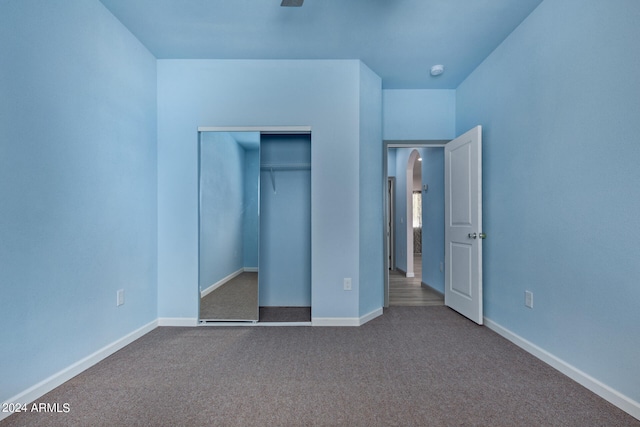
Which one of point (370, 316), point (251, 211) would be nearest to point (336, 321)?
point (370, 316)

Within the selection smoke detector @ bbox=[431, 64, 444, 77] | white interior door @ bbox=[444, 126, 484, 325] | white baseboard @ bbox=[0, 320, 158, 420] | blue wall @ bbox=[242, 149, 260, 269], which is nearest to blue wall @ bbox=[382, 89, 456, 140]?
A: white interior door @ bbox=[444, 126, 484, 325]

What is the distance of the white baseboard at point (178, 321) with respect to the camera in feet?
9.73

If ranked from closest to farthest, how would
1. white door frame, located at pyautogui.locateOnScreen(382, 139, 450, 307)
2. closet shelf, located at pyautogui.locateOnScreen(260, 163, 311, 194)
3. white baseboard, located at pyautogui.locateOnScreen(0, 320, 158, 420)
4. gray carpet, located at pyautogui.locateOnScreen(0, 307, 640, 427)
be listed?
1. gray carpet, located at pyautogui.locateOnScreen(0, 307, 640, 427)
2. white baseboard, located at pyautogui.locateOnScreen(0, 320, 158, 420)
3. white door frame, located at pyautogui.locateOnScreen(382, 139, 450, 307)
4. closet shelf, located at pyautogui.locateOnScreen(260, 163, 311, 194)

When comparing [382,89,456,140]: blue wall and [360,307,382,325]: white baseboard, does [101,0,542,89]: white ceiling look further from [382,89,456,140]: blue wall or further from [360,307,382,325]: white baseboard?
[360,307,382,325]: white baseboard

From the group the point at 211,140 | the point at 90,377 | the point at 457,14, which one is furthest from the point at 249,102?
the point at 90,377

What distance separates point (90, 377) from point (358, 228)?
7.81 feet

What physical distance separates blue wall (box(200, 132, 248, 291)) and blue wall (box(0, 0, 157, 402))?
1.72ft

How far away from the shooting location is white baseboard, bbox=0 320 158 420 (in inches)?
65.7

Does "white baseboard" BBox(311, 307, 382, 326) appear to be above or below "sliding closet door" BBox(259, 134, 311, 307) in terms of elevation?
below

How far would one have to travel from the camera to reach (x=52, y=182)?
1.86 meters

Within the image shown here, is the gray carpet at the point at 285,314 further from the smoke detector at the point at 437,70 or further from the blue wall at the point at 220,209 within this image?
the smoke detector at the point at 437,70

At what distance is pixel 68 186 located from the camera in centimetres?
198

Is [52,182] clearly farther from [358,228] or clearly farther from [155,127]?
[358,228]

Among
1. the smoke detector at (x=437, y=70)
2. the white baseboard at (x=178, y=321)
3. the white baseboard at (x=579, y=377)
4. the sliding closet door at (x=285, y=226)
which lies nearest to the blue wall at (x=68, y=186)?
the white baseboard at (x=178, y=321)
